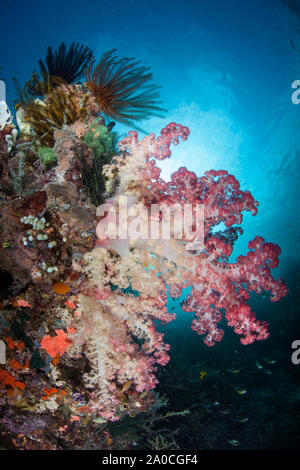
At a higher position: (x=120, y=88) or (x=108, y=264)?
(x=120, y=88)

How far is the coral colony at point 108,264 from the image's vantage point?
2.62m

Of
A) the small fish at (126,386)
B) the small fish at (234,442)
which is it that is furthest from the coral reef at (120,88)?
the small fish at (234,442)

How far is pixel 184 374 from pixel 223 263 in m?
9.38

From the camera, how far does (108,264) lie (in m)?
2.68

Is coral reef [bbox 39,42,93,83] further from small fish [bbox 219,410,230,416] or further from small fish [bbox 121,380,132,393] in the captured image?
small fish [bbox 219,410,230,416]

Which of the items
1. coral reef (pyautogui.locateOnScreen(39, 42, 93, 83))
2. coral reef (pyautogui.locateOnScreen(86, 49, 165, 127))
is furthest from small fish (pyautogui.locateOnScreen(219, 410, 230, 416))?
coral reef (pyautogui.locateOnScreen(39, 42, 93, 83))

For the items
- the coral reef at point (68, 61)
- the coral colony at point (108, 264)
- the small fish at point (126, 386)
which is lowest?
the small fish at point (126, 386)

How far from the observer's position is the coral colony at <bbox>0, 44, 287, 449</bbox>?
262cm

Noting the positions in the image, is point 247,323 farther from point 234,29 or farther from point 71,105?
point 234,29

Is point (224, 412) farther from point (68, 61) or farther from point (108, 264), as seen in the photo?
point (68, 61)

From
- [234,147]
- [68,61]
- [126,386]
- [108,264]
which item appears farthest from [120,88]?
[234,147]

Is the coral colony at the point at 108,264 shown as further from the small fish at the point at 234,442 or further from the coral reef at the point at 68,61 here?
the small fish at the point at 234,442

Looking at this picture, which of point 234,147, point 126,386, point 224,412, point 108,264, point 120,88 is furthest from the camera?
point 234,147
